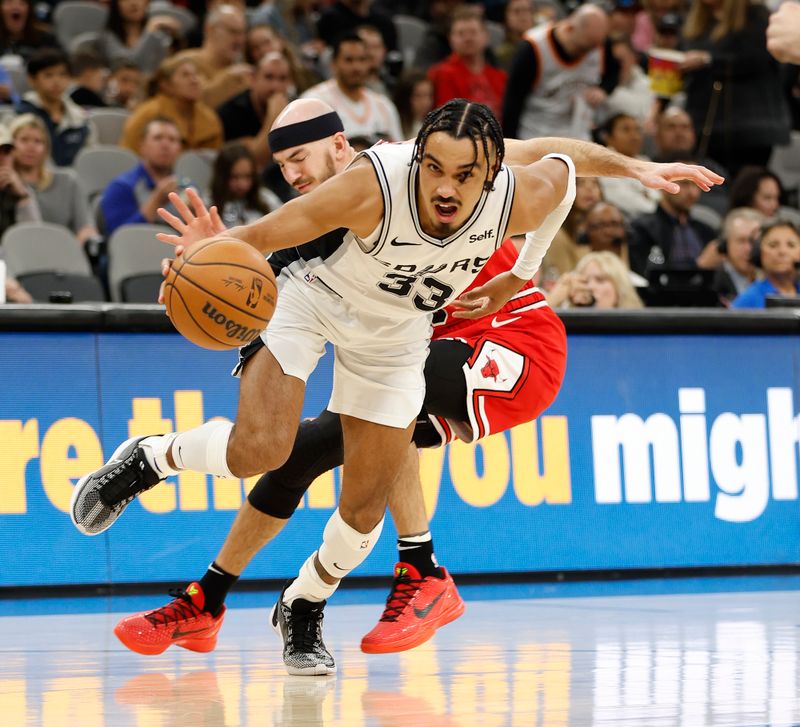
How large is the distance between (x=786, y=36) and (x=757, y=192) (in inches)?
288

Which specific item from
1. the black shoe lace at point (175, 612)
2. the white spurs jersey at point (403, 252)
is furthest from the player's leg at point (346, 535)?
the white spurs jersey at point (403, 252)

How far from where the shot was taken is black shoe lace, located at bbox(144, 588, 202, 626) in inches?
203

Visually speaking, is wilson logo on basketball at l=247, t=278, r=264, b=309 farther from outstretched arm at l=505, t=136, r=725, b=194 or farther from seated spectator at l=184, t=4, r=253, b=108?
seated spectator at l=184, t=4, r=253, b=108

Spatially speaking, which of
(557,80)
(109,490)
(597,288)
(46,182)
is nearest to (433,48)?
(557,80)

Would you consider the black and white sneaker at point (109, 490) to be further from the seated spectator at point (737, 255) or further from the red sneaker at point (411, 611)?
the seated spectator at point (737, 255)

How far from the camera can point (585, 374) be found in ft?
25.3

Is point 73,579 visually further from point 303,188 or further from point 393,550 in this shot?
point 303,188

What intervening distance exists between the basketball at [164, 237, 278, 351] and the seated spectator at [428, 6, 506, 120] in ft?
25.8

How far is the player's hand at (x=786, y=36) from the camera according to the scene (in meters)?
3.71

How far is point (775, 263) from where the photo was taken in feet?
29.4

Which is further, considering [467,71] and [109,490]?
[467,71]

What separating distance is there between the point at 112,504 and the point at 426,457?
261cm

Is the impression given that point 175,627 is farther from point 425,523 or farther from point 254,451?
point 425,523

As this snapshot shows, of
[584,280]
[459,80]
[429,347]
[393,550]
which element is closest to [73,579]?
[393,550]
